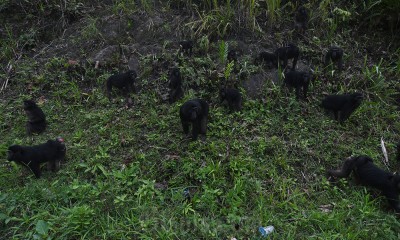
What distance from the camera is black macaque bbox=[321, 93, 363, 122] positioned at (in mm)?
6066

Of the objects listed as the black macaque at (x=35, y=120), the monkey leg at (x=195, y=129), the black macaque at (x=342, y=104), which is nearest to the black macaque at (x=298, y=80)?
the black macaque at (x=342, y=104)

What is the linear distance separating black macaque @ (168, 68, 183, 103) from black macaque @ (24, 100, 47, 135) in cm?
230

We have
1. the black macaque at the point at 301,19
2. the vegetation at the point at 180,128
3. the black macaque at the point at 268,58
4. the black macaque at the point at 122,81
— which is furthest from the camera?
the black macaque at the point at 301,19

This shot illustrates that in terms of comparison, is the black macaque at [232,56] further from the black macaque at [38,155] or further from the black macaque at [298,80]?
the black macaque at [38,155]

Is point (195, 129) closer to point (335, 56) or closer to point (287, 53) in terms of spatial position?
point (287, 53)

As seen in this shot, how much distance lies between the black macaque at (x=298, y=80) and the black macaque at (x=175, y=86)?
6.77ft

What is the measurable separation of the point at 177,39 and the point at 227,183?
4041mm

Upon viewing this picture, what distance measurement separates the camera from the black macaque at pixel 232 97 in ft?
20.7

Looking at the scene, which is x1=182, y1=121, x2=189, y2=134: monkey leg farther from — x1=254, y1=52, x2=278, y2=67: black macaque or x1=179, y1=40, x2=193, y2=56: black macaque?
x1=254, y1=52, x2=278, y2=67: black macaque

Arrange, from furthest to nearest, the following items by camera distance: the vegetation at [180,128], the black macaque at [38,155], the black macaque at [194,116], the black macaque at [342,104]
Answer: the black macaque at [342,104]
the black macaque at [194,116]
the black macaque at [38,155]
the vegetation at [180,128]

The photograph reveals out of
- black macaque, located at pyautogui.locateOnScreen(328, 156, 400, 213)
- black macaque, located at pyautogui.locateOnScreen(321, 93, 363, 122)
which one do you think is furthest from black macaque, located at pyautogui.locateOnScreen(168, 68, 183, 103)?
black macaque, located at pyautogui.locateOnScreen(328, 156, 400, 213)

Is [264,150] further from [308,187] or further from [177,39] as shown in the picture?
[177,39]

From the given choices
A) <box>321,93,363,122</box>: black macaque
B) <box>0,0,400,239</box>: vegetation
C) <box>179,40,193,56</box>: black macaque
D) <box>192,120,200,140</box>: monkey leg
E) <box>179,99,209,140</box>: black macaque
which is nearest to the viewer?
<box>0,0,400,239</box>: vegetation

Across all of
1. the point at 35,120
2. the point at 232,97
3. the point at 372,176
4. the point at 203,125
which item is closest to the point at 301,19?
the point at 232,97
